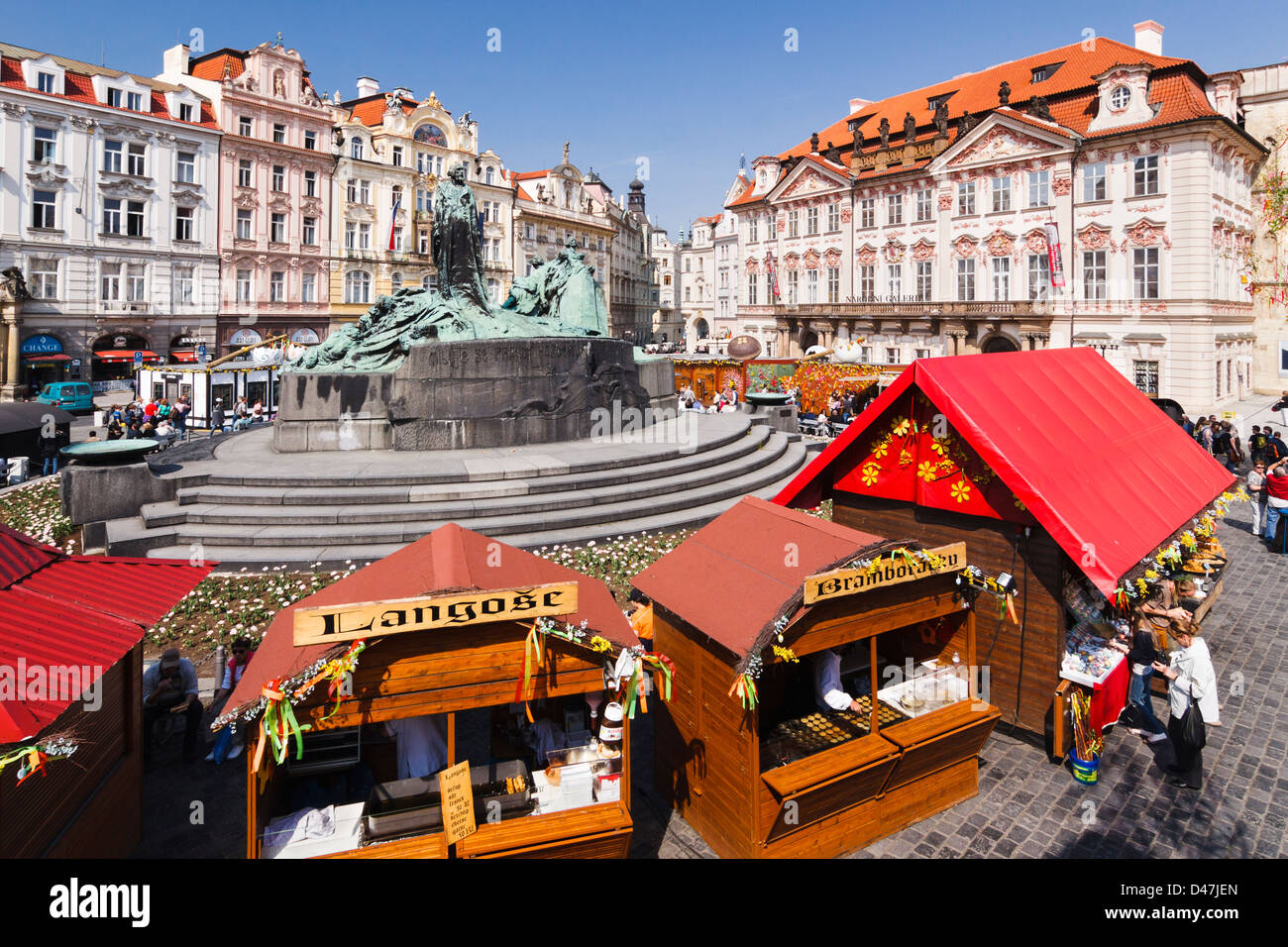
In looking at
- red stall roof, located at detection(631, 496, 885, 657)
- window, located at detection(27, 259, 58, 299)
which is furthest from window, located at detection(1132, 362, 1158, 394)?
window, located at detection(27, 259, 58, 299)

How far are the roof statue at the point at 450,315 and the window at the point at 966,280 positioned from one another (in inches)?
1115

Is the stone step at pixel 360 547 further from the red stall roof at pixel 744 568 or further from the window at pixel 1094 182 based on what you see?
the window at pixel 1094 182

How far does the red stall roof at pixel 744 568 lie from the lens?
18.0 feet

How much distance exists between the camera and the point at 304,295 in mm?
49156

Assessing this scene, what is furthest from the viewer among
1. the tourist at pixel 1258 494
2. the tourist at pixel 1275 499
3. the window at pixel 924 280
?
the window at pixel 924 280

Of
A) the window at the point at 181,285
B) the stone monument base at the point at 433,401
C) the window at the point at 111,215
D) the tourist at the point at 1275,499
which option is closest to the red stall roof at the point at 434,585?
the stone monument base at the point at 433,401

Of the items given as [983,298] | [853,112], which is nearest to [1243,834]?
[983,298]

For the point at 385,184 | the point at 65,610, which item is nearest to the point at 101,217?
the point at 385,184

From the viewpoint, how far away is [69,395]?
1309 inches

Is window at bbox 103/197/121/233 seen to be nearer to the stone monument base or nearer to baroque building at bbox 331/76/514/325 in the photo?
baroque building at bbox 331/76/514/325

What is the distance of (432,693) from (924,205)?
4485 centimetres

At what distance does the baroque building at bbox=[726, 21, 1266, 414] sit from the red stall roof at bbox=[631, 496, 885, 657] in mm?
34270

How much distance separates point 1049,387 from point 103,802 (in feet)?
32.2
